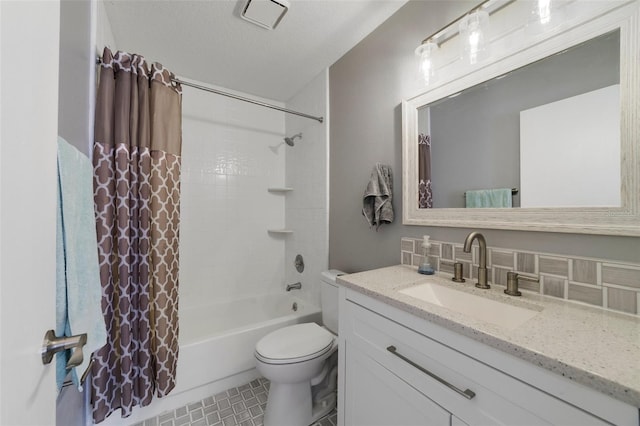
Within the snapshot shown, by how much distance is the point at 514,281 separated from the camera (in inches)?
36.4

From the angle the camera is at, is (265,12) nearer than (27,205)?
No

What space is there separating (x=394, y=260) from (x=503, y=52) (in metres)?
1.09

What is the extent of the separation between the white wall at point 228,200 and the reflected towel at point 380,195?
139 cm

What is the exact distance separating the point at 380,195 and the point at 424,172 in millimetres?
264

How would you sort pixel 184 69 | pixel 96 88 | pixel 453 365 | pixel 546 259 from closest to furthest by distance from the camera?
pixel 453 365 → pixel 546 259 → pixel 96 88 → pixel 184 69

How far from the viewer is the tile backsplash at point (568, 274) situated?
74cm

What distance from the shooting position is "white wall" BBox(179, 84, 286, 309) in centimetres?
219

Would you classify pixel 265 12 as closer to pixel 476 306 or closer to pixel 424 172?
pixel 424 172

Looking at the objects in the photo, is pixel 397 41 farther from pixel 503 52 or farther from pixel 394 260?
pixel 394 260

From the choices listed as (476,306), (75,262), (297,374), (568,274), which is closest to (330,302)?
(297,374)

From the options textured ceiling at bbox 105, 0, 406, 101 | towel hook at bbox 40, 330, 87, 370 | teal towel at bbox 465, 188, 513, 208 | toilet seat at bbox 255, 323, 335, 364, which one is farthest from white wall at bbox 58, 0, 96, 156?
teal towel at bbox 465, 188, 513, 208

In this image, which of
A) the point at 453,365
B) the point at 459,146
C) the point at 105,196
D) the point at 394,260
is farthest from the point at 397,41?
the point at 105,196

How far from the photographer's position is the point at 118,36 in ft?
5.30

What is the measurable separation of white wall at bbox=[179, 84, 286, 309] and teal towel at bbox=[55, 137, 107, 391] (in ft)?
4.74
